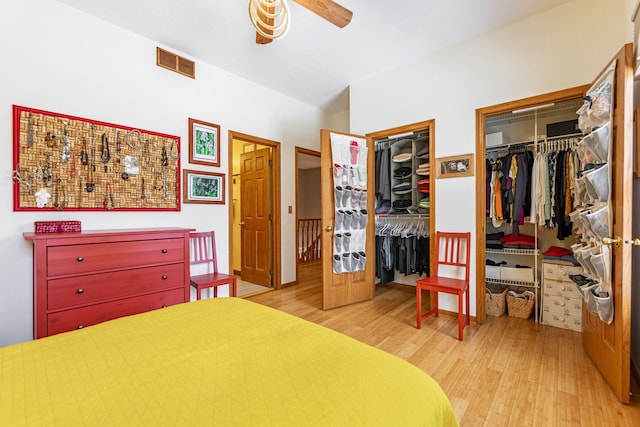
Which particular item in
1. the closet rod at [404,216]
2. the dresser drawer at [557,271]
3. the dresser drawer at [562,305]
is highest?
the closet rod at [404,216]

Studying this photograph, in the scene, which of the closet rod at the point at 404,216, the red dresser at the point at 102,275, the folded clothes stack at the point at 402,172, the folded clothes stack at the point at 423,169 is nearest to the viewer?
the red dresser at the point at 102,275

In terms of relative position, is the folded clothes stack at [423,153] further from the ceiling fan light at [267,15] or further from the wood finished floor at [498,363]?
the ceiling fan light at [267,15]

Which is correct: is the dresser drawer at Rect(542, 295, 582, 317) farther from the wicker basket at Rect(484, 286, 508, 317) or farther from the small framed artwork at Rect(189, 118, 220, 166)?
the small framed artwork at Rect(189, 118, 220, 166)

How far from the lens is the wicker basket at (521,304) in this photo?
2.88 meters

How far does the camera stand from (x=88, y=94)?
2.40 metres

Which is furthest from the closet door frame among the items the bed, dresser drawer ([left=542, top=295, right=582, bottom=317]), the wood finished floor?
the bed

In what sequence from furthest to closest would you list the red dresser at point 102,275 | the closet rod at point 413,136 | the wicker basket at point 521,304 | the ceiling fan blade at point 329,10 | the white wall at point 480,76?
the closet rod at point 413,136 → the wicker basket at point 521,304 → the white wall at point 480,76 → the red dresser at point 102,275 → the ceiling fan blade at point 329,10

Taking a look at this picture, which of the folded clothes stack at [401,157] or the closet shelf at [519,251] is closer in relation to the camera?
the closet shelf at [519,251]

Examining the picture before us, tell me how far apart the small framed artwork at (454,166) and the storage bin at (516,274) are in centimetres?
117

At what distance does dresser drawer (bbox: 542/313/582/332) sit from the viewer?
8.50 feet

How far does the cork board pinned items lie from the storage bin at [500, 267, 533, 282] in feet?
11.9

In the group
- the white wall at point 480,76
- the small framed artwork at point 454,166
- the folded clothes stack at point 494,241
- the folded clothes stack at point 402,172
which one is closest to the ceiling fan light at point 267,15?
the white wall at point 480,76

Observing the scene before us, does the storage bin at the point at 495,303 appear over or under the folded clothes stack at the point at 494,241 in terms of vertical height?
under

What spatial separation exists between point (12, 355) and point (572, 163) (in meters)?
3.93
